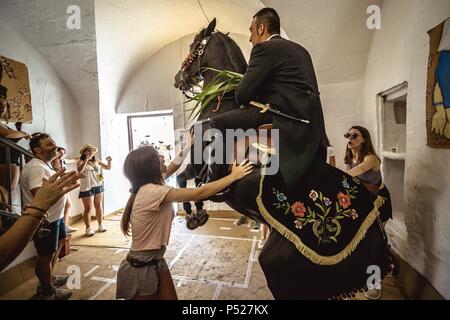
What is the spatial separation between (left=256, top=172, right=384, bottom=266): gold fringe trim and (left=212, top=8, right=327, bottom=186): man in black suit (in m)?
0.21

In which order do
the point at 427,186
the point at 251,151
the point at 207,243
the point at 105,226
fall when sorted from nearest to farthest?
the point at 251,151 → the point at 427,186 → the point at 207,243 → the point at 105,226

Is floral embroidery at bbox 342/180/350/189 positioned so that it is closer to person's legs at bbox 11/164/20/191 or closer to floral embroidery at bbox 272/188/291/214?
floral embroidery at bbox 272/188/291/214

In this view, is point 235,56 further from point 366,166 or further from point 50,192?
point 366,166

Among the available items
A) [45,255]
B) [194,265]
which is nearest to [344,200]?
[194,265]

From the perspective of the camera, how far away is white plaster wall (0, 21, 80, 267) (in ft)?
9.66

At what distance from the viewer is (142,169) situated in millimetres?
1623

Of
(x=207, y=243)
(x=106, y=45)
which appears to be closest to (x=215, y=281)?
(x=207, y=243)

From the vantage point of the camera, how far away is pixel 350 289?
1245mm

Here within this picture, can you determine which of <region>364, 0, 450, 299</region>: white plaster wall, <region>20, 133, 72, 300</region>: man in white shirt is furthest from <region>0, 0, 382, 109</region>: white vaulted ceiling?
<region>20, 133, 72, 300</region>: man in white shirt

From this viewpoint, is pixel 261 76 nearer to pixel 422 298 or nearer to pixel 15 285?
pixel 422 298

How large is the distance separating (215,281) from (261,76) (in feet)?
7.75

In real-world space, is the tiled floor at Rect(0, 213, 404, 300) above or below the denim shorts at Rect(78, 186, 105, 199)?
below

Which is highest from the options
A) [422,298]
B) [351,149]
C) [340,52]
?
[340,52]

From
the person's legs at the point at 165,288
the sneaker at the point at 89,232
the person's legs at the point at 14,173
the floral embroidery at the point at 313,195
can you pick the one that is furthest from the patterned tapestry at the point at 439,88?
the sneaker at the point at 89,232
